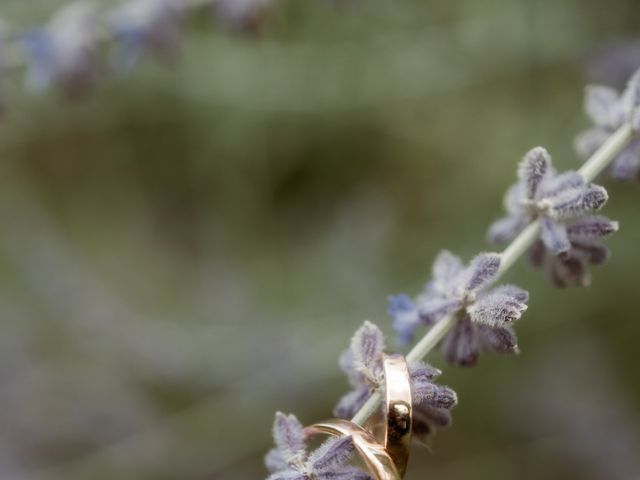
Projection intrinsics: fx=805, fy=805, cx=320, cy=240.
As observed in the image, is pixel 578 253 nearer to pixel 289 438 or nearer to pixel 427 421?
pixel 427 421

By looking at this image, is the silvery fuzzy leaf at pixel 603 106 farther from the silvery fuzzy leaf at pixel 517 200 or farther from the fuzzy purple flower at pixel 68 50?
the fuzzy purple flower at pixel 68 50

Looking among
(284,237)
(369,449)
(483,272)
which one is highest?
(284,237)

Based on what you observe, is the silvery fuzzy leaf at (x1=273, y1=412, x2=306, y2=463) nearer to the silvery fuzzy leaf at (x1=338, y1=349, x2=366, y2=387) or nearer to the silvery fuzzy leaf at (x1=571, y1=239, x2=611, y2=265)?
the silvery fuzzy leaf at (x1=338, y1=349, x2=366, y2=387)

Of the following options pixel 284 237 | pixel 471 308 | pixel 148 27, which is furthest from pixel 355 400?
pixel 284 237

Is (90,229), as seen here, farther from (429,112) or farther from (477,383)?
(477,383)

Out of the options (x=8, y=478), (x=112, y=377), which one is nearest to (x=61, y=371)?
(x=112, y=377)

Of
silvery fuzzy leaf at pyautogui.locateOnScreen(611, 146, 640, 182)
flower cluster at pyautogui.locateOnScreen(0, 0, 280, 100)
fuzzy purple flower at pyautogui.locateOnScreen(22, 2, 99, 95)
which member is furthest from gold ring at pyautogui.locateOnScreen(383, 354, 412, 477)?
fuzzy purple flower at pyautogui.locateOnScreen(22, 2, 99, 95)
